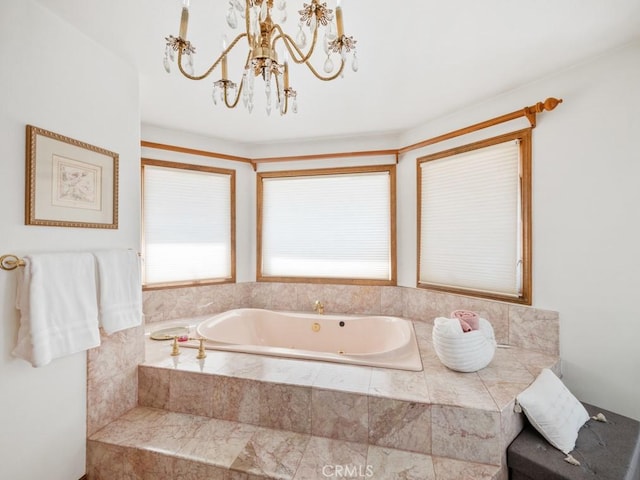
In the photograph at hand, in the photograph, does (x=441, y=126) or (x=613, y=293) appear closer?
(x=613, y=293)

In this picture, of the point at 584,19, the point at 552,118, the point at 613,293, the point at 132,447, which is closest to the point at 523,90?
the point at 552,118

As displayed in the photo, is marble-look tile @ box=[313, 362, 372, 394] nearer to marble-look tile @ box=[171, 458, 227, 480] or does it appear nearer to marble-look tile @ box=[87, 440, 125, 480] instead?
marble-look tile @ box=[171, 458, 227, 480]

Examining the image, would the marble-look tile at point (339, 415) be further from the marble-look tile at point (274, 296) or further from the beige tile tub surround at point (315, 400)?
the marble-look tile at point (274, 296)

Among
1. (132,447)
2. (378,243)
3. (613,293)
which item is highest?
(378,243)

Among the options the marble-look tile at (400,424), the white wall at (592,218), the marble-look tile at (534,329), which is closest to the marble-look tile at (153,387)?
the marble-look tile at (400,424)

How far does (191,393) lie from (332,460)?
3.06 ft

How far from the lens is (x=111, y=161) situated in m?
1.71

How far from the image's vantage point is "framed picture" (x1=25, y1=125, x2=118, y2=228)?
133 centimetres

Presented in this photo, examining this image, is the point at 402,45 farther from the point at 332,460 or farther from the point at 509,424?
the point at 332,460

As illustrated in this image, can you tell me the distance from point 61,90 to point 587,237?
3.09m

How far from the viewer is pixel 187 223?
2.98 meters

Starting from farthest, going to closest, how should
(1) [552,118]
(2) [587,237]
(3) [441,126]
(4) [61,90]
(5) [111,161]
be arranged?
(3) [441,126], (1) [552,118], (2) [587,237], (5) [111,161], (4) [61,90]

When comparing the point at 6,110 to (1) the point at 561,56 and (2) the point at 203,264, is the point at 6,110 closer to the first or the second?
(2) the point at 203,264

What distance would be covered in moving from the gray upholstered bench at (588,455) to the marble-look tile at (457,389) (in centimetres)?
24
